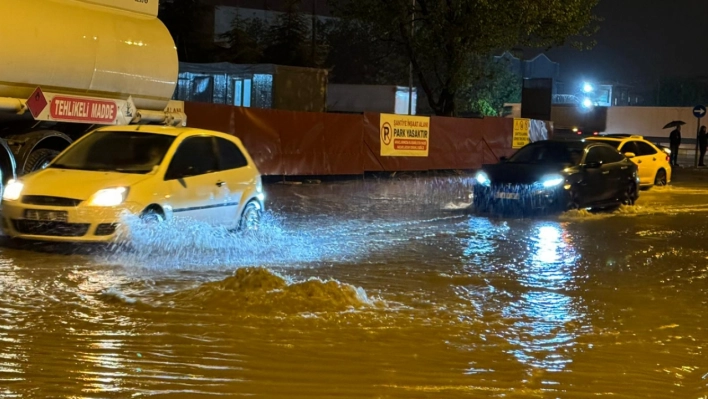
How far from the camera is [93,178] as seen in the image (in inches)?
387

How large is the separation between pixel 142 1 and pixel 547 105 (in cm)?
2833

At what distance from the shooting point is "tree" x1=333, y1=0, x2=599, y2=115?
2870 centimetres

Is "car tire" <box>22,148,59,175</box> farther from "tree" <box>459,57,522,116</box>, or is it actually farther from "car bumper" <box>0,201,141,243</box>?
"tree" <box>459,57,522,116</box>

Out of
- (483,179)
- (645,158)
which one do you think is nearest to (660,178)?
(645,158)

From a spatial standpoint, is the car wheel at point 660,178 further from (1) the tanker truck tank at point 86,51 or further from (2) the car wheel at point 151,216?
(2) the car wheel at point 151,216

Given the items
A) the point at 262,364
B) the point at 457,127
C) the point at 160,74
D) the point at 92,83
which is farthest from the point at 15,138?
the point at 457,127

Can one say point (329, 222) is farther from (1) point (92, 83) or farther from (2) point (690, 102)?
(2) point (690, 102)

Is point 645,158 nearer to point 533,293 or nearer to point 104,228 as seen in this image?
point 533,293

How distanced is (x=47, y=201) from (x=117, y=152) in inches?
54.4

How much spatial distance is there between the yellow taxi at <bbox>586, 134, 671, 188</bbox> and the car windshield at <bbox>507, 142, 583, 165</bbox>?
490 cm

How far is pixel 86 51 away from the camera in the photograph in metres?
12.4

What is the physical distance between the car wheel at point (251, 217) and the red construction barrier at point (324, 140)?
282 inches

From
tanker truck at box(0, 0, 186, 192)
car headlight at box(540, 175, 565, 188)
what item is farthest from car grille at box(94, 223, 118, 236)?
car headlight at box(540, 175, 565, 188)

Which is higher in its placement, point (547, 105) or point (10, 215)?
point (547, 105)
